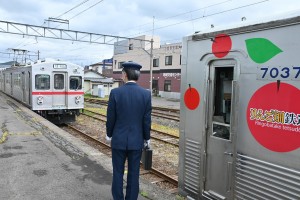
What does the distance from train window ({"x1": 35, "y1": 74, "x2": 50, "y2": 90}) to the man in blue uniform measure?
1315 centimetres

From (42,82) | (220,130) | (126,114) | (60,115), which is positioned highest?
(42,82)

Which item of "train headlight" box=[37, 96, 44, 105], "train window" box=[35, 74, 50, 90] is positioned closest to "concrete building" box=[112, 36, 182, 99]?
"train window" box=[35, 74, 50, 90]

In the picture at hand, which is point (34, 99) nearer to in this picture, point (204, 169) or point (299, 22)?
point (204, 169)

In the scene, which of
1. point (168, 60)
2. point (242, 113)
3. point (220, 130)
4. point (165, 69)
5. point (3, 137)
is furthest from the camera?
point (165, 69)

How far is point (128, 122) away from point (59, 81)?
13.6 meters

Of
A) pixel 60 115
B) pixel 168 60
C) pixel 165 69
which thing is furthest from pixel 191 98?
pixel 165 69

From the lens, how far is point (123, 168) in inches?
167

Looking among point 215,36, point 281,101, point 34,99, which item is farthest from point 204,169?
point 34,99

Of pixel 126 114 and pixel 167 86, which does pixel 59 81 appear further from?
pixel 167 86

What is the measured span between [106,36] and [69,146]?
754 inches

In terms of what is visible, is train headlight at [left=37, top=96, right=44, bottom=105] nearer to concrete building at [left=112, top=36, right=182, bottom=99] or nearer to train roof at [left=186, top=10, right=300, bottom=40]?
train roof at [left=186, top=10, right=300, bottom=40]

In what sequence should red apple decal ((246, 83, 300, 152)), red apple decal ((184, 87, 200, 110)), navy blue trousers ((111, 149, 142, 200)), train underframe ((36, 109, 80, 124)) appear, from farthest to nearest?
train underframe ((36, 109, 80, 124)) → red apple decal ((184, 87, 200, 110)) → navy blue trousers ((111, 149, 142, 200)) → red apple decal ((246, 83, 300, 152))

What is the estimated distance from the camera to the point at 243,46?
12.7 ft

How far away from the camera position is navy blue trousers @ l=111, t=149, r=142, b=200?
417 centimetres
